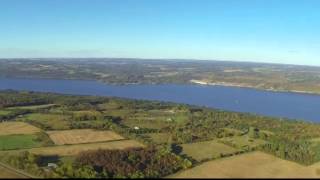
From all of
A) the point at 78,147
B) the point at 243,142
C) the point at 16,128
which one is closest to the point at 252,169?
the point at 243,142

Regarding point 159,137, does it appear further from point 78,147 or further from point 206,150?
point 78,147

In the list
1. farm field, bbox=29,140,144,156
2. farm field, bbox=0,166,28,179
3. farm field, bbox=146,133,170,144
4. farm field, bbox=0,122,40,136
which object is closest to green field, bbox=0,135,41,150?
farm field, bbox=29,140,144,156

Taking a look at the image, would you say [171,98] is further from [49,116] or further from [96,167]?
[96,167]

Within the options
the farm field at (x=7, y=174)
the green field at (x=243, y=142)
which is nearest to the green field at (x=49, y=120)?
the green field at (x=243, y=142)

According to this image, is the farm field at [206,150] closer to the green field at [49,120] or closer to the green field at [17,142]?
the green field at [17,142]

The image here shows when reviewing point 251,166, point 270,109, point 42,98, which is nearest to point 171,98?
point 270,109
